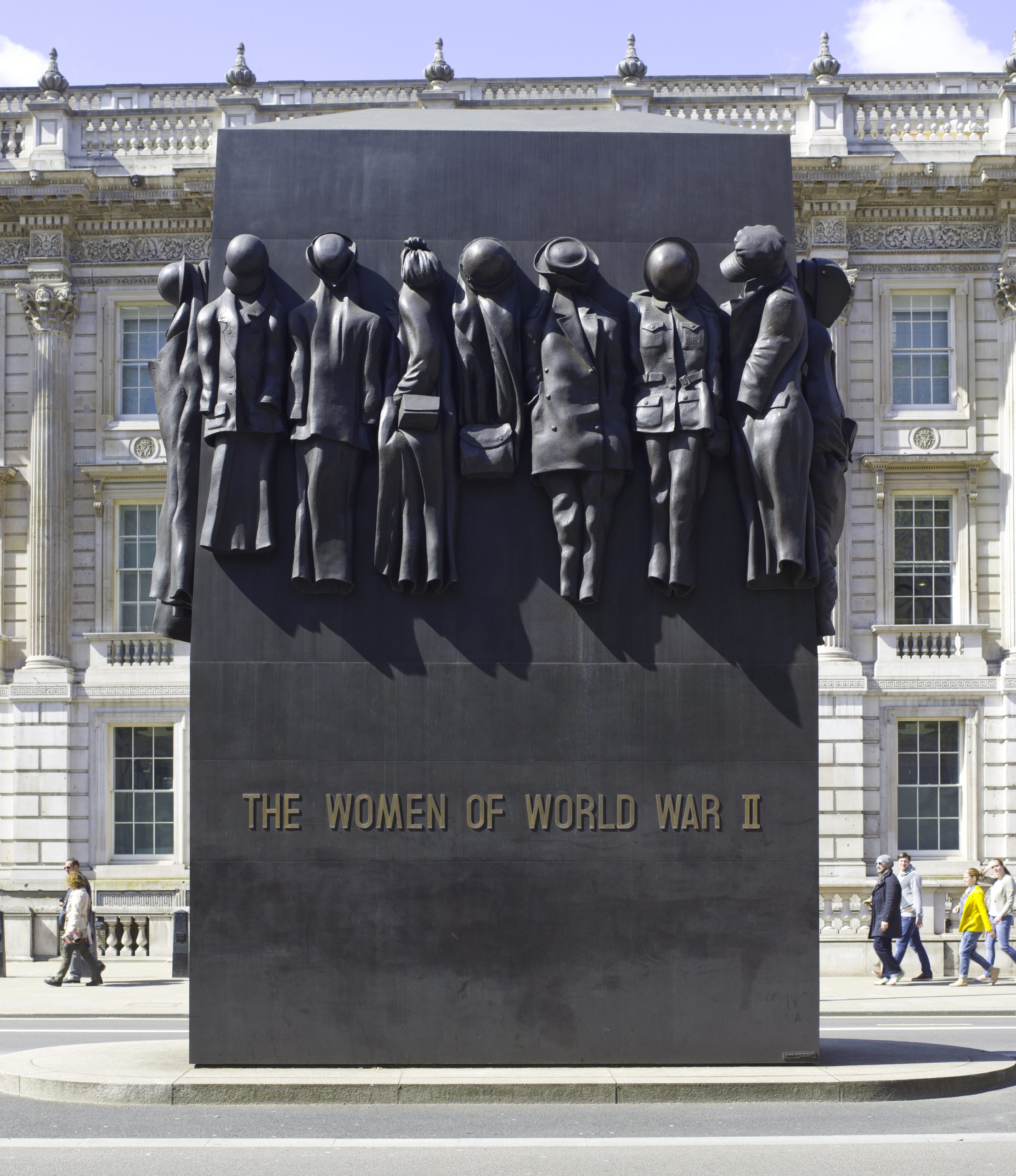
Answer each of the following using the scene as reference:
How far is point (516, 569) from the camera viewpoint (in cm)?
1060

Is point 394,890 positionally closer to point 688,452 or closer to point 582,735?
point 582,735

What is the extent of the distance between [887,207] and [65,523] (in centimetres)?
1875

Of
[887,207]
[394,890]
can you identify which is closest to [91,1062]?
[394,890]

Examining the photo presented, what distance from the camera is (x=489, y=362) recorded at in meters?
10.6

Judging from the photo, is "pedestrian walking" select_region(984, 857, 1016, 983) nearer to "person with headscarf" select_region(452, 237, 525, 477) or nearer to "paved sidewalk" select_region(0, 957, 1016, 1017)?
"paved sidewalk" select_region(0, 957, 1016, 1017)

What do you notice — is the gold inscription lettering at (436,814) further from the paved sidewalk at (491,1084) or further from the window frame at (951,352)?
the window frame at (951,352)

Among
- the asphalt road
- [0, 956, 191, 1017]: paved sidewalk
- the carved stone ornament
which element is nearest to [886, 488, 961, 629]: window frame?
the carved stone ornament

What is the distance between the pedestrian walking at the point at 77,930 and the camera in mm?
23812

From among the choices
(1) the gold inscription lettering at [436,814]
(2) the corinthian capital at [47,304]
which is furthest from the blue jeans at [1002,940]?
(2) the corinthian capital at [47,304]

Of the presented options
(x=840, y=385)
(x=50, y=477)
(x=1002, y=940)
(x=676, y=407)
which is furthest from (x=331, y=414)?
(x=50, y=477)

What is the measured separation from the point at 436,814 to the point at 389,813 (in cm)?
32

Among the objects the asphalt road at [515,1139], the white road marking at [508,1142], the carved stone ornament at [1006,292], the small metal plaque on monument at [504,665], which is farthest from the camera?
the carved stone ornament at [1006,292]

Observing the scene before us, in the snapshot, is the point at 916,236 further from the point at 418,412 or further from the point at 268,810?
the point at 268,810

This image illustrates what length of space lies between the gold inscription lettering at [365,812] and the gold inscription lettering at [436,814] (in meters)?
0.38
